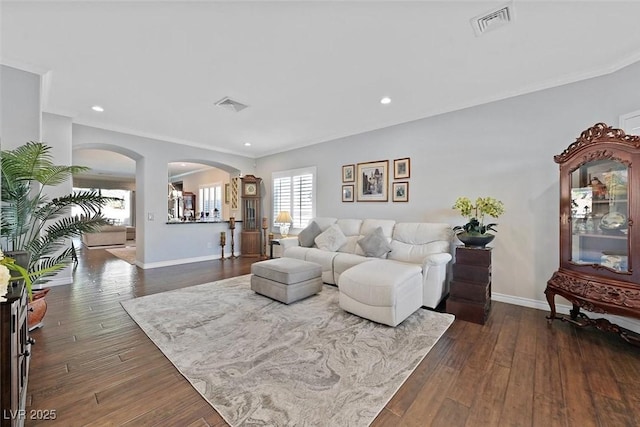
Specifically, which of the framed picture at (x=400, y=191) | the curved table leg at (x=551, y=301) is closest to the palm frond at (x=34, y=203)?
the framed picture at (x=400, y=191)

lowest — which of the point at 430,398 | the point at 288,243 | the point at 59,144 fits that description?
the point at 430,398

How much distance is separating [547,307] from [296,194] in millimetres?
Result: 4689

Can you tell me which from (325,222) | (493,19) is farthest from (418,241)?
(493,19)

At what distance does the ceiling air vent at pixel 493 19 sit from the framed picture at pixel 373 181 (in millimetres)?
2459

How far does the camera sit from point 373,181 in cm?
471

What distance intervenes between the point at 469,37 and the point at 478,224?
1.97 m

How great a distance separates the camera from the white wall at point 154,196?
4.86 m

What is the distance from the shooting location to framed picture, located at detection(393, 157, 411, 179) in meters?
4.27

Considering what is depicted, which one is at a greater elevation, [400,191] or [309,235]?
[400,191]

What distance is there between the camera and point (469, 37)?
2270 millimetres

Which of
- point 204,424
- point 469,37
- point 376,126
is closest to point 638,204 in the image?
point 469,37

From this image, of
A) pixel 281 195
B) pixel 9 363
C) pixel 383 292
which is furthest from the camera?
pixel 281 195

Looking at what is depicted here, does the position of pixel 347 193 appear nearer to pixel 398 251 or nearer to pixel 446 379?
pixel 398 251

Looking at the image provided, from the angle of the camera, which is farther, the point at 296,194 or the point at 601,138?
the point at 296,194
